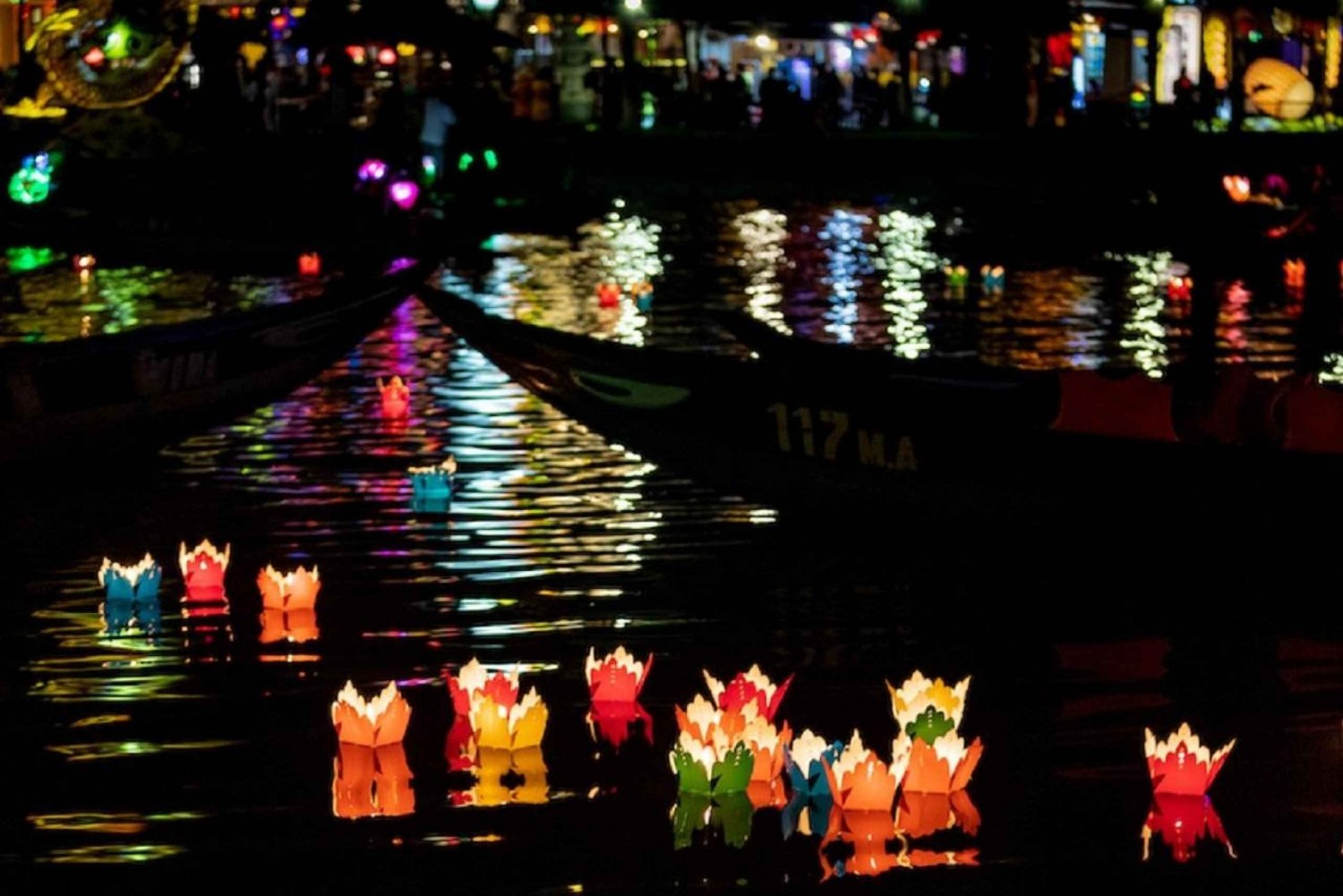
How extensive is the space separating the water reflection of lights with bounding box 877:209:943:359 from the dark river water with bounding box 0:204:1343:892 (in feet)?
15.0

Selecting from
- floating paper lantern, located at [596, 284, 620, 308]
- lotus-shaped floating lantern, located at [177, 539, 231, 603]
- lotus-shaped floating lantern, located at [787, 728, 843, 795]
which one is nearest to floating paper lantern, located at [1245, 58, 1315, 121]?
floating paper lantern, located at [596, 284, 620, 308]

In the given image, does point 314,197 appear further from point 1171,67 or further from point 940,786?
point 1171,67

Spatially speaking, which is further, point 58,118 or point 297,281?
point 58,118

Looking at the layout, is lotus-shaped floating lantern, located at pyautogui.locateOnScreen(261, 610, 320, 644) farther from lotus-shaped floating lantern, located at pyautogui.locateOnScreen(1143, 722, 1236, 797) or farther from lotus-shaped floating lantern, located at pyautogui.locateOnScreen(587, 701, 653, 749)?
lotus-shaped floating lantern, located at pyautogui.locateOnScreen(1143, 722, 1236, 797)

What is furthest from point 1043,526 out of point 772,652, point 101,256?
point 101,256

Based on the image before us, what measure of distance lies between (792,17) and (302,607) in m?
36.7

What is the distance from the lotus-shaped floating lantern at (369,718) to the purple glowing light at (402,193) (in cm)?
1984

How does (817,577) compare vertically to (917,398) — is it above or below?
below

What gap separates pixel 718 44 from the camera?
5647 cm

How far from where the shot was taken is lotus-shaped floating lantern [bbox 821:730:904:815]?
7.30 meters

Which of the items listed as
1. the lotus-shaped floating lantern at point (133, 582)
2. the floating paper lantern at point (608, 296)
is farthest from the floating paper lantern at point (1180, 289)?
the lotus-shaped floating lantern at point (133, 582)

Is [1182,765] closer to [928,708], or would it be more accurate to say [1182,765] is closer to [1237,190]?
[928,708]

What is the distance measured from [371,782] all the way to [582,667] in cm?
166

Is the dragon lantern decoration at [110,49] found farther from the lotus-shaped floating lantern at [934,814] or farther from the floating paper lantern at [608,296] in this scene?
the lotus-shaped floating lantern at [934,814]
